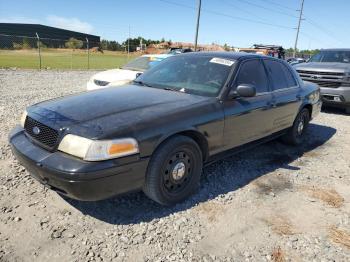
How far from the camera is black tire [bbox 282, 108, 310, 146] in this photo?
6000 mm

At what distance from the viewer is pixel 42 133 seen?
3314 mm

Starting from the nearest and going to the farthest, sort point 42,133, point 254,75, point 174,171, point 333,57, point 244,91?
point 42,133, point 174,171, point 244,91, point 254,75, point 333,57

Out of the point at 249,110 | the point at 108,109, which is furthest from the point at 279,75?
the point at 108,109

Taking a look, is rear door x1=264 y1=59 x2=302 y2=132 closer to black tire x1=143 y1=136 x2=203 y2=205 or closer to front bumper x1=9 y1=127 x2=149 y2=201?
black tire x1=143 y1=136 x2=203 y2=205

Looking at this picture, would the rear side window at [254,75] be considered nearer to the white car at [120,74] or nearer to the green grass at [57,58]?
the white car at [120,74]

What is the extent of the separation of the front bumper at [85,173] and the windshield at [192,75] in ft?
4.63

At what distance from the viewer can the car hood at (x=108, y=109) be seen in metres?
3.15

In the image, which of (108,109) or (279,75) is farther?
(279,75)

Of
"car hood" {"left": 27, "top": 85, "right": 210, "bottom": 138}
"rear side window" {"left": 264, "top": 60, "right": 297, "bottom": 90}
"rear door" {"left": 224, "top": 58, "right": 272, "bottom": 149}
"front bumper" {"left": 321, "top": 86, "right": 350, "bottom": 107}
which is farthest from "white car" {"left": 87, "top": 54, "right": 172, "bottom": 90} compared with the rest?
"front bumper" {"left": 321, "top": 86, "right": 350, "bottom": 107}

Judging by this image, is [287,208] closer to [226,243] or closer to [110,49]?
[226,243]

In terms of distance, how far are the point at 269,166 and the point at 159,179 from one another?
235 centimetres

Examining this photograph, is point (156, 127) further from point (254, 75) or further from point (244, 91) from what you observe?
point (254, 75)

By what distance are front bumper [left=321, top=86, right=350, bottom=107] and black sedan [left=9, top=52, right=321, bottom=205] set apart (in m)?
4.70

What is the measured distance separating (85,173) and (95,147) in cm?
24
